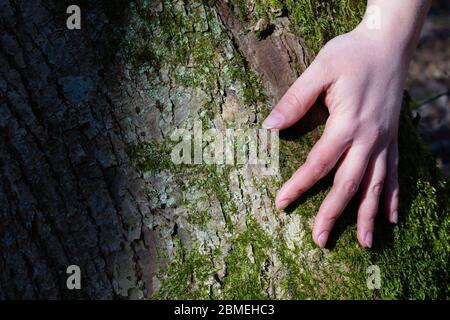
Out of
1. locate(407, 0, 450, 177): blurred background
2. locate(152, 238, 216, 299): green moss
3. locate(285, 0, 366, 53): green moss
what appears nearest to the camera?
locate(152, 238, 216, 299): green moss

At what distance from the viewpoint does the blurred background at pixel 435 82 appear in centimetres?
461

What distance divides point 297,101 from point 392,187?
0.49 meters

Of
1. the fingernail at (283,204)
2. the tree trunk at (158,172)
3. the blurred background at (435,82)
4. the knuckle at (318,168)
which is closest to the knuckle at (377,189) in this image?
the tree trunk at (158,172)

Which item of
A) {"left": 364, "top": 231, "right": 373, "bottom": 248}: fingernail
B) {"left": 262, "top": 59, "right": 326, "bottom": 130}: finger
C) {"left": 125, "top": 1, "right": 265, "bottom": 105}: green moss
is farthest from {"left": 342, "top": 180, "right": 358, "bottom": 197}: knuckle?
{"left": 125, "top": 1, "right": 265, "bottom": 105}: green moss

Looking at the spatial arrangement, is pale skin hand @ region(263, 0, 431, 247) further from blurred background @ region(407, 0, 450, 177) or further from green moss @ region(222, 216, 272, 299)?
blurred background @ region(407, 0, 450, 177)

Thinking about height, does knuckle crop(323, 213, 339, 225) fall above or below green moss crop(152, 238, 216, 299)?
above

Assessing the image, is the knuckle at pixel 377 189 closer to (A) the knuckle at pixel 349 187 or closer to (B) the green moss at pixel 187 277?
(A) the knuckle at pixel 349 187

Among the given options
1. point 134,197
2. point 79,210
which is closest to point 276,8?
point 134,197

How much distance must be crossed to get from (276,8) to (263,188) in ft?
2.28

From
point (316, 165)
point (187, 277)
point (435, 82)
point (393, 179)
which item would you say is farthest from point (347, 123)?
point (435, 82)

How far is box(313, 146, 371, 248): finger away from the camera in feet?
5.95

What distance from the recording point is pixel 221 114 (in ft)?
6.20
